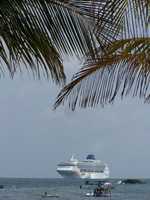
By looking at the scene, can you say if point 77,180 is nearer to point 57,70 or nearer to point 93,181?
point 93,181

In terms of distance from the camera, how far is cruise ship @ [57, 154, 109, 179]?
132 metres

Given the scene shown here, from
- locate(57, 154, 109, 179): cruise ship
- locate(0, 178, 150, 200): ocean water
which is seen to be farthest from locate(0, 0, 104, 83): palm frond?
locate(57, 154, 109, 179): cruise ship

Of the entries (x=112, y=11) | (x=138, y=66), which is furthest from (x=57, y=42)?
(x=138, y=66)

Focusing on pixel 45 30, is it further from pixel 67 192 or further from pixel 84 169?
pixel 84 169

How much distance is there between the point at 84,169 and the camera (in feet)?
441

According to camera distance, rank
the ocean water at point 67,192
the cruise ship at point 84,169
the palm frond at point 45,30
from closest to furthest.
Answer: the palm frond at point 45,30, the ocean water at point 67,192, the cruise ship at point 84,169

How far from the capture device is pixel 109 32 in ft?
13.4

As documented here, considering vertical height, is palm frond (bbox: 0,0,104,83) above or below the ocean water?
below

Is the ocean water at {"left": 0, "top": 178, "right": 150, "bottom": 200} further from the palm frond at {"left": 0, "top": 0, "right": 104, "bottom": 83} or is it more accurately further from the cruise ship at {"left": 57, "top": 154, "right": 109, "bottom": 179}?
the palm frond at {"left": 0, "top": 0, "right": 104, "bottom": 83}

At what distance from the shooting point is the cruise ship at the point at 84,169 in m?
132

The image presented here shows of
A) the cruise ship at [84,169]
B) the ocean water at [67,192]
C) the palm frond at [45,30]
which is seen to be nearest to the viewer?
the palm frond at [45,30]

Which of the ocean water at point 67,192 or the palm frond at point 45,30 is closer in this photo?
the palm frond at point 45,30

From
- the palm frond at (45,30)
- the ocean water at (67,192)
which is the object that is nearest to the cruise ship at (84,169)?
the ocean water at (67,192)

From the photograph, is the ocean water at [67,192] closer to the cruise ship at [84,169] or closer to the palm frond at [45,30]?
the cruise ship at [84,169]
